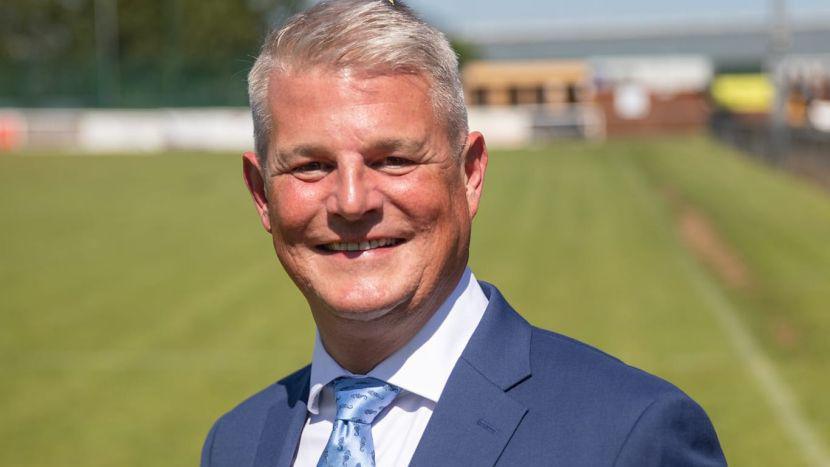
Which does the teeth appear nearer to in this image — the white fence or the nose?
the nose

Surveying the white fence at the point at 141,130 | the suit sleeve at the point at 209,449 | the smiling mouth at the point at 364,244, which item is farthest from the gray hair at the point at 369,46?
the white fence at the point at 141,130

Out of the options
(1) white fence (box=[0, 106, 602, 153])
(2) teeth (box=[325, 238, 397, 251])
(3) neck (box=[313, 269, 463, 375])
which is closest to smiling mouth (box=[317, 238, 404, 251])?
(2) teeth (box=[325, 238, 397, 251])

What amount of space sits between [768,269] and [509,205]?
9680mm

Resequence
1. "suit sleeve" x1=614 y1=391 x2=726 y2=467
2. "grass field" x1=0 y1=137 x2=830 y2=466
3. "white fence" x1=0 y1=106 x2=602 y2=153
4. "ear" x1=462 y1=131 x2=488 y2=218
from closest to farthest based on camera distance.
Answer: "suit sleeve" x1=614 y1=391 x2=726 y2=467, "ear" x1=462 y1=131 x2=488 y2=218, "grass field" x1=0 y1=137 x2=830 y2=466, "white fence" x1=0 y1=106 x2=602 y2=153

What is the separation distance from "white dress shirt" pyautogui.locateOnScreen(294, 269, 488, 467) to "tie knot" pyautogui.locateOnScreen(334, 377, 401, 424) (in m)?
0.02

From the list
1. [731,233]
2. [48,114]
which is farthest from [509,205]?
[48,114]

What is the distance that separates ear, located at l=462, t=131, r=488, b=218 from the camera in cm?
260

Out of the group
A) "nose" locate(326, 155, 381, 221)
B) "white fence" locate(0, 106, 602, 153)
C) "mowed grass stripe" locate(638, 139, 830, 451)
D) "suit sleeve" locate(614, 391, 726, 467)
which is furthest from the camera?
"white fence" locate(0, 106, 602, 153)

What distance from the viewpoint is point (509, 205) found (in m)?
26.1

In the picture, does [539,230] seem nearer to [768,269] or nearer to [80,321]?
[768,269]

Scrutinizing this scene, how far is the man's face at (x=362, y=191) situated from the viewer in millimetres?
2367

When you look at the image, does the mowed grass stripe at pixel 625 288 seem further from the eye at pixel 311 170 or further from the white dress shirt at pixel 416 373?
the eye at pixel 311 170

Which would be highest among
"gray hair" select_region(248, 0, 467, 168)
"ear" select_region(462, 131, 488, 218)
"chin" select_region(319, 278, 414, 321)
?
"gray hair" select_region(248, 0, 467, 168)

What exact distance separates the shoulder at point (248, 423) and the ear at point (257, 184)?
38 centimetres
